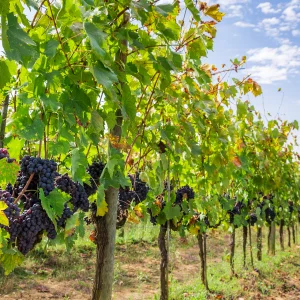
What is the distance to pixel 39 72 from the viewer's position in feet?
5.53

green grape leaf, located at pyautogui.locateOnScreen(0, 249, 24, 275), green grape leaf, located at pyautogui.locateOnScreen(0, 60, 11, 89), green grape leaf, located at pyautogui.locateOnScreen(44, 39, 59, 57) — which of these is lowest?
green grape leaf, located at pyautogui.locateOnScreen(0, 249, 24, 275)

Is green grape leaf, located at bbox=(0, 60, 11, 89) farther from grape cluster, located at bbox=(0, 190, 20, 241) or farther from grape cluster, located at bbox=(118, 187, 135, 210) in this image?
grape cluster, located at bbox=(118, 187, 135, 210)

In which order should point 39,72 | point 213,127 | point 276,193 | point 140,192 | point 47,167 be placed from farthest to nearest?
point 276,193 < point 140,192 < point 213,127 < point 47,167 < point 39,72

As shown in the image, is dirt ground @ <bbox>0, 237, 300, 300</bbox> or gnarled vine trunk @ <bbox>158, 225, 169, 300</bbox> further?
dirt ground @ <bbox>0, 237, 300, 300</bbox>

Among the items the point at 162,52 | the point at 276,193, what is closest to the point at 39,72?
the point at 162,52

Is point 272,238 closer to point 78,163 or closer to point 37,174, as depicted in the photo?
point 78,163

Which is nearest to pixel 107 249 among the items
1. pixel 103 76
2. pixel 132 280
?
pixel 103 76

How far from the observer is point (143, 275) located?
8062 mm

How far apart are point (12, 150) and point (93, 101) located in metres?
0.52

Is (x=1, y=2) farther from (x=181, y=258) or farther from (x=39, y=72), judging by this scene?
(x=181, y=258)

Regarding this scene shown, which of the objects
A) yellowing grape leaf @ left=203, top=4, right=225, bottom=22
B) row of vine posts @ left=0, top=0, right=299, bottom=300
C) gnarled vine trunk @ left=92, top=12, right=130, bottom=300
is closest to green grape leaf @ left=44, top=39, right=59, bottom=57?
row of vine posts @ left=0, top=0, right=299, bottom=300

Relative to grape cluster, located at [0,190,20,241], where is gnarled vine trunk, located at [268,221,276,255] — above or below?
below

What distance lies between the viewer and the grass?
21.7 ft

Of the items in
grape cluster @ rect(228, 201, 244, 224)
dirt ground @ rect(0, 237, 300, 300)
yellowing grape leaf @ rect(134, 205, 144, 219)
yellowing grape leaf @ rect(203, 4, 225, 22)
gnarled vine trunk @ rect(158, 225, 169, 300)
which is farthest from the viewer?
grape cluster @ rect(228, 201, 244, 224)
